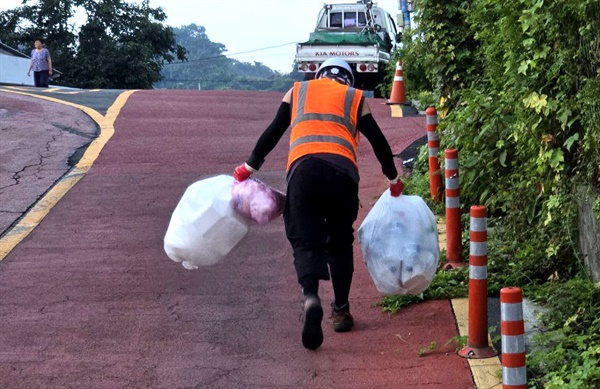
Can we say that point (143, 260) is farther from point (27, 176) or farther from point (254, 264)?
point (27, 176)

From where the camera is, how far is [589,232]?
6465mm

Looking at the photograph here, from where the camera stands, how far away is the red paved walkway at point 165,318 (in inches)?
237

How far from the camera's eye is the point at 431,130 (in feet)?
29.8

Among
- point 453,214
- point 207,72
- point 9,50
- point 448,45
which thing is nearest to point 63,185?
point 448,45

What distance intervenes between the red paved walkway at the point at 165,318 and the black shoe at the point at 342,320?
0.07 metres

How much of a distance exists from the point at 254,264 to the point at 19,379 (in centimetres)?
281

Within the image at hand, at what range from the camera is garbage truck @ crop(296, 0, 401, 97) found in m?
24.8

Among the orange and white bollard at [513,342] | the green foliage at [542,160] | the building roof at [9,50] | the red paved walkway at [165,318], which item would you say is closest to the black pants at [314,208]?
the red paved walkway at [165,318]

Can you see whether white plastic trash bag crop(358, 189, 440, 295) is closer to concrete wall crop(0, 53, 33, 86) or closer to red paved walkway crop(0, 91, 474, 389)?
red paved walkway crop(0, 91, 474, 389)

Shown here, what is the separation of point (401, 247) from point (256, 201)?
36.3 inches

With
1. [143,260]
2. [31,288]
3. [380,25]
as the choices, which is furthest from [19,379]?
[380,25]

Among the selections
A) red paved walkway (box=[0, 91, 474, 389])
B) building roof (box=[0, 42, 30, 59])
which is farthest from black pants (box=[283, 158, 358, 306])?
building roof (box=[0, 42, 30, 59])

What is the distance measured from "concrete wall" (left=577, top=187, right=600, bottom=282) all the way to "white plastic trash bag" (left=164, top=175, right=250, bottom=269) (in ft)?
6.80

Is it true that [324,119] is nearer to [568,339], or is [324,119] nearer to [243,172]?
[243,172]
